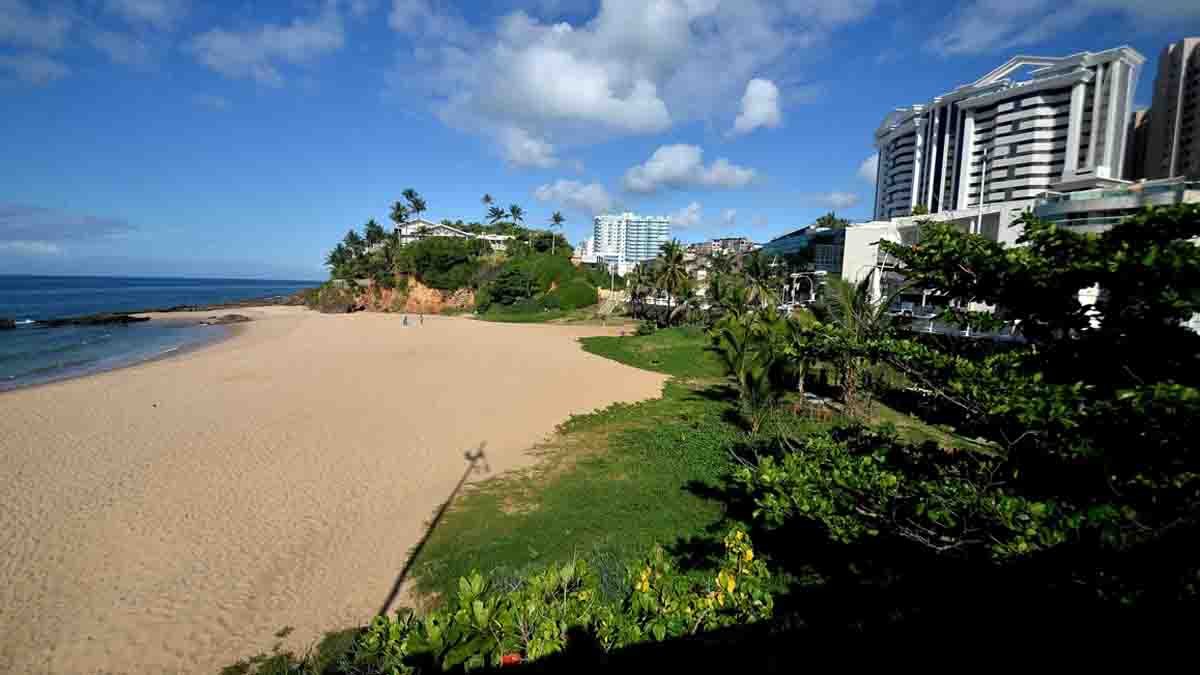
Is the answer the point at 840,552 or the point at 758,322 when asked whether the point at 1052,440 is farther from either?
the point at 758,322

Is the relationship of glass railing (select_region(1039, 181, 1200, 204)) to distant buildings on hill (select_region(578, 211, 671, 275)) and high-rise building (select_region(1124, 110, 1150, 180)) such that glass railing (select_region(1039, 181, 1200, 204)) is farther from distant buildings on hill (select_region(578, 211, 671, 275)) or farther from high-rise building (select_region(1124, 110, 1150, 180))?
distant buildings on hill (select_region(578, 211, 671, 275))

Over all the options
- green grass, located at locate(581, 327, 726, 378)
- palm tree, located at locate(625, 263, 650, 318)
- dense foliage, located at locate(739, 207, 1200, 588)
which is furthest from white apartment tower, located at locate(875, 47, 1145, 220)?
dense foliage, located at locate(739, 207, 1200, 588)

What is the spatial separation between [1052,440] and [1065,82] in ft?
277

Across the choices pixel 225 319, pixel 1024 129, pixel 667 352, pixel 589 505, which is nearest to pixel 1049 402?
pixel 589 505

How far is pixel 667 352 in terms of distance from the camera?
27.0m

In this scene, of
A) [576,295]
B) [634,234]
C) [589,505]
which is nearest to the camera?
[589,505]

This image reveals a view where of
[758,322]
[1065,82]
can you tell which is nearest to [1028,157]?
[1065,82]

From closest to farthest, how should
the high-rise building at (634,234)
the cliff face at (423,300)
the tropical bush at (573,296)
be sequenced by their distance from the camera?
the tropical bush at (573,296) < the cliff face at (423,300) < the high-rise building at (634,234)

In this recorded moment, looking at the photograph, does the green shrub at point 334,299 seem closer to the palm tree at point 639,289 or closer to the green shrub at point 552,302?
the green shrub at point 552,302

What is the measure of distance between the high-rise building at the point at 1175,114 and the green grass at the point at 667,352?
201ft

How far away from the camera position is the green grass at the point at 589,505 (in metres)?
7.29

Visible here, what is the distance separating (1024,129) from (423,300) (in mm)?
74911

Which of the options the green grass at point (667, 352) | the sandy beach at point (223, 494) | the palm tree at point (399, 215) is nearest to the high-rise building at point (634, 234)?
the palm tree at point (399, 215)

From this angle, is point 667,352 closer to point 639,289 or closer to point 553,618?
point 639,289
